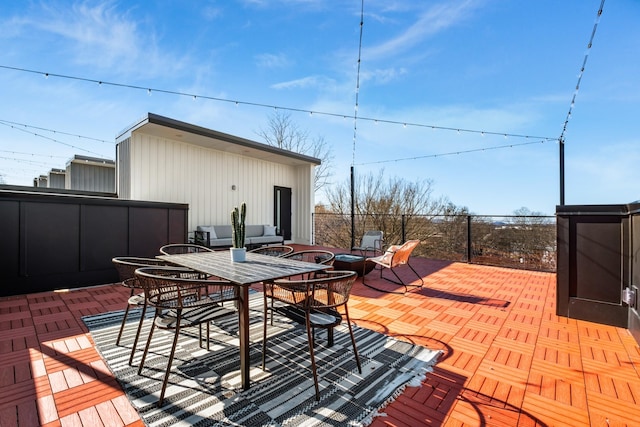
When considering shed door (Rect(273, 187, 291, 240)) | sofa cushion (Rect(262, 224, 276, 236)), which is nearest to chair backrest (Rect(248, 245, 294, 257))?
sofa cushion (Rect(262, 224, 276, 236))

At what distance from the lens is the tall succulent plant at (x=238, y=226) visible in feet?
7.98

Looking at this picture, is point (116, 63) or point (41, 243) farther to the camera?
point (116, 63)

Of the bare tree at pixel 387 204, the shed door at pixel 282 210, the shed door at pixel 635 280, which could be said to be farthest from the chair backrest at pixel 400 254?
the bare tree at pixel 387 204

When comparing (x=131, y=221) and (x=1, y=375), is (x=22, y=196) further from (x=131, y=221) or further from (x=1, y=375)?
(x=1, y=375)

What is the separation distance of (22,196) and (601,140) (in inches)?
416

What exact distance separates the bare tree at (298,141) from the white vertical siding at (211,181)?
600 cm

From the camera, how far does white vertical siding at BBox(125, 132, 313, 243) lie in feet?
20.0

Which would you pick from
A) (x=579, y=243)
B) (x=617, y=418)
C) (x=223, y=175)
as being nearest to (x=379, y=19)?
(x=579, y=243)

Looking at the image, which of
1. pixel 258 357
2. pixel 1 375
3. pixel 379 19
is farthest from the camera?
pixel 379 19

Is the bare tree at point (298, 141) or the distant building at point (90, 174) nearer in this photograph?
the distant building at point (90, 174)

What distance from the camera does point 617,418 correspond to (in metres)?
1.45

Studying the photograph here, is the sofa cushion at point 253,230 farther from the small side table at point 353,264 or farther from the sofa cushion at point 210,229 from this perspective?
the small side table at point 353,264

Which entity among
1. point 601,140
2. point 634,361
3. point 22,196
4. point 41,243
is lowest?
point 634,361

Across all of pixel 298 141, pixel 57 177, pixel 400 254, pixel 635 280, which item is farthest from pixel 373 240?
pixel 57 177
